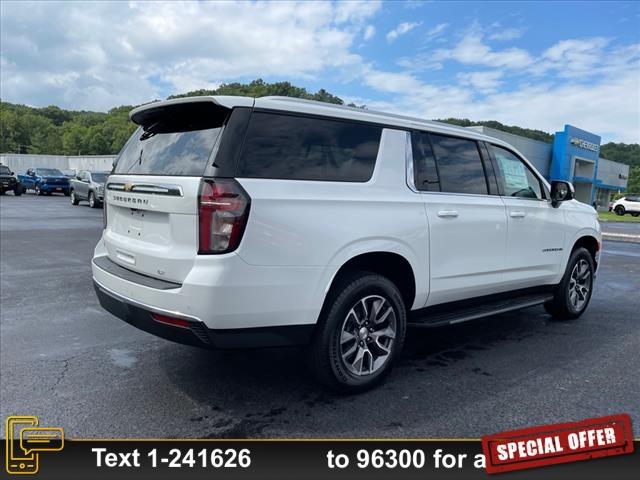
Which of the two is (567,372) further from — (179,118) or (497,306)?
(179,118)

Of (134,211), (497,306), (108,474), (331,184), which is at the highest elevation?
(331,184)

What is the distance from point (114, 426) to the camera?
287 centimetres

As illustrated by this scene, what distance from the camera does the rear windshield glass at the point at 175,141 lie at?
2951mm

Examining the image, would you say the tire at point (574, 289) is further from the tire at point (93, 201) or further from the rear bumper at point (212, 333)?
the tire at point (93, 201)

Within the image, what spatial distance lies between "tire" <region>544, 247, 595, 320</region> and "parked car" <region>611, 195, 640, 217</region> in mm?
39665

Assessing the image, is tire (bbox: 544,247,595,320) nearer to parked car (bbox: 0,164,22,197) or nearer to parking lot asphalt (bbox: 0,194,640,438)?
parking lot asphalt (bbox: 0,194,640,438)

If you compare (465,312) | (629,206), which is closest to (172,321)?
(465,312)

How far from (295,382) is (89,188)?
21.4 metres

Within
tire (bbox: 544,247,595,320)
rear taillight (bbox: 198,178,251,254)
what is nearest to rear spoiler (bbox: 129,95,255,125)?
rear taillight (bbox: 198,178,251,254)

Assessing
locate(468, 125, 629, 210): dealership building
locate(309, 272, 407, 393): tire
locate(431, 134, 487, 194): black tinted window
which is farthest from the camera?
locate(468, 125, 629, 210): dealership building

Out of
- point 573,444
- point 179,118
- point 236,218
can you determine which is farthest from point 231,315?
point 573,444

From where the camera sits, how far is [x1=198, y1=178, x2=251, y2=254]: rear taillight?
107 inches

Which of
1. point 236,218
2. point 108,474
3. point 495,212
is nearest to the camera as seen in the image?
point 108,474

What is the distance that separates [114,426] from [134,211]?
1384 mm
